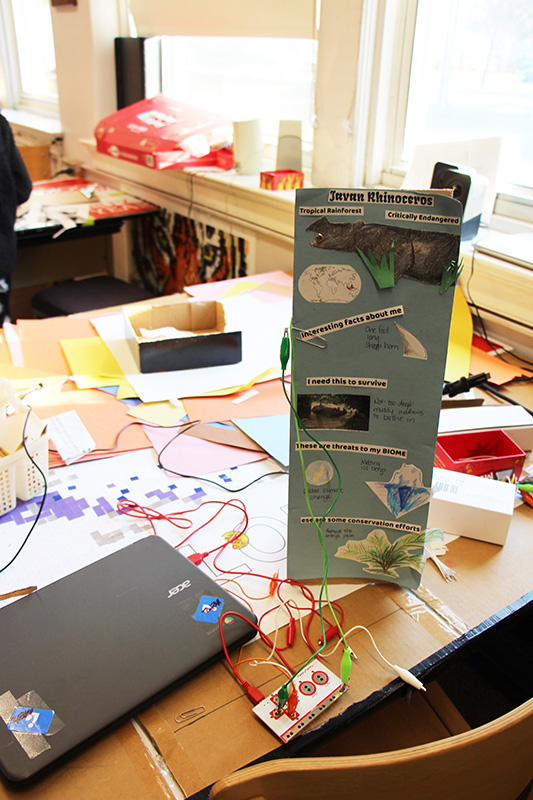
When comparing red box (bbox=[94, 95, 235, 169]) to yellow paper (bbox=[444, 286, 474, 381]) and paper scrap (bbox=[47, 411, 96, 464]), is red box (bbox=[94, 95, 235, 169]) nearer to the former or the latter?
yellow paper (bbox=[444, 286, 474, 381])

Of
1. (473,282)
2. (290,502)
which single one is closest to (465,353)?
(473,282)

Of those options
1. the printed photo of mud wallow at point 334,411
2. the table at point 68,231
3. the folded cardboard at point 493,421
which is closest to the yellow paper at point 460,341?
the folded cardboard at point 493,421

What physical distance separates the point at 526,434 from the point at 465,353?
358 millimetres

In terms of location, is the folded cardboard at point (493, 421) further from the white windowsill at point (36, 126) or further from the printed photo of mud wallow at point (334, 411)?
the white windowsill at point (36, 126)

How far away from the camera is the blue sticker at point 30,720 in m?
0.55

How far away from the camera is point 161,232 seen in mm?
2543

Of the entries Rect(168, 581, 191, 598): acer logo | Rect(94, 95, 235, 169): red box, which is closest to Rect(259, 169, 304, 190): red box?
Rect(94, 95, 235, 169): red box

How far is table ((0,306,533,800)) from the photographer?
536 mm

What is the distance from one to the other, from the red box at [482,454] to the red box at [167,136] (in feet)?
4.76

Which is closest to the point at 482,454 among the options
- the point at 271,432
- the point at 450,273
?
the point at 271,432

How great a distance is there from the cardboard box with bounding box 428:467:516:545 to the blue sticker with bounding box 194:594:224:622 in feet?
1.00

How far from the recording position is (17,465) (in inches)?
33.3

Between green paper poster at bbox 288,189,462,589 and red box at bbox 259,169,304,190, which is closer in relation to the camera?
green paper poster at bbox 288,189,462,589

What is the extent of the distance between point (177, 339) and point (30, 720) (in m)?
0.77
